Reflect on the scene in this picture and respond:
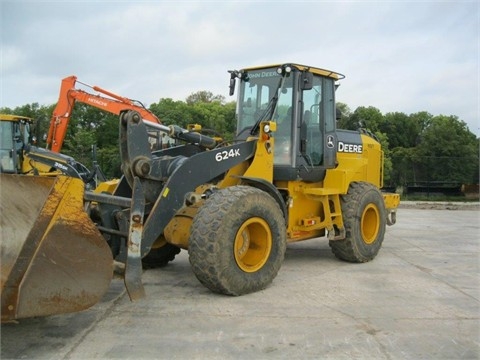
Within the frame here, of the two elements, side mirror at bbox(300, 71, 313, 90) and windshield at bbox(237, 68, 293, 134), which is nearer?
side mirror at bbox(300, 71, 313, 90)

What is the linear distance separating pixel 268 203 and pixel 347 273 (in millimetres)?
1909

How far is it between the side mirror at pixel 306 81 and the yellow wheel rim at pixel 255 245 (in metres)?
2.17

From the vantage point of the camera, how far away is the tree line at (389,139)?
2482cm

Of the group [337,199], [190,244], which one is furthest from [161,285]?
[337,199]

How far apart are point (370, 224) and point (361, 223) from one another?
0.60m

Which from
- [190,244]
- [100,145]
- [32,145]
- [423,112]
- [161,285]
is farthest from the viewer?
[423,112]

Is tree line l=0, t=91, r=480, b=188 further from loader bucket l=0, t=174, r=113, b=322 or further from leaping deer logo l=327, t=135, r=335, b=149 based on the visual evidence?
loader bucket l=0, t=174, r=113, b=322

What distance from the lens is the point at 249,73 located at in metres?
7.21

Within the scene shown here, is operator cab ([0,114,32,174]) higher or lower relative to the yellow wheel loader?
higher

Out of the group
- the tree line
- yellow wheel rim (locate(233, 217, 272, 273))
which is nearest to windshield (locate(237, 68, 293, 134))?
yellow wheel rim (locate(233, 217, 272, 273))

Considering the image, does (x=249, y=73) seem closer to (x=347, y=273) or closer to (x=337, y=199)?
(x=337, y=199)

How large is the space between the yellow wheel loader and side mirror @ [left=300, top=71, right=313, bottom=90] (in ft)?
0.05

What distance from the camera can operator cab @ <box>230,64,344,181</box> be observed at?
6.73 metres

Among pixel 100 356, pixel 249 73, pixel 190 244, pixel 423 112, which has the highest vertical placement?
pixel 423 112
